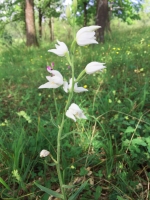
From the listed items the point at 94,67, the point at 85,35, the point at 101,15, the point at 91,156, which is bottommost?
the point at 91,156

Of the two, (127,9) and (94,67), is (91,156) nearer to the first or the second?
(94,67)

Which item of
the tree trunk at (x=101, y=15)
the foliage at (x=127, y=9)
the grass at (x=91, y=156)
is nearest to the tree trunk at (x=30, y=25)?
the tree trunk at (x=101, y=15)

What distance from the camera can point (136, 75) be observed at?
2.80 m

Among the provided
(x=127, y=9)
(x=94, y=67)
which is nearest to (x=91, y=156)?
(x=94, y=67)

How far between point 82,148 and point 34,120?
76cm

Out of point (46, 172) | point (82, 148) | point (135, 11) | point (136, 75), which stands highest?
point (135, 11)

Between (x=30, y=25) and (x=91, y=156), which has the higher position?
(x=30, y=25)

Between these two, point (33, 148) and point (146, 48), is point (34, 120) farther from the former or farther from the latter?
point (146, 48)

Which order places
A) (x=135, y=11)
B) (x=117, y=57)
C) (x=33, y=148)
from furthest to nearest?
(x=135, y=11) → (x=117, y=57) → (x=33, y=148)

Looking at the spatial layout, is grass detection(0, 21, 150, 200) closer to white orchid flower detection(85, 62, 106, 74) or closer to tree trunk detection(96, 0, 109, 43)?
white orchid flower detection(85, 62, 106, 74)

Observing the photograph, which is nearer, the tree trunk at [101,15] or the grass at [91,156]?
the grass at [91,156]

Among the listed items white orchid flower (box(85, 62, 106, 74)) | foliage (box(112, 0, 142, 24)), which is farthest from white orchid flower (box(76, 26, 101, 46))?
foliage (box(112, 0, 142, 24))

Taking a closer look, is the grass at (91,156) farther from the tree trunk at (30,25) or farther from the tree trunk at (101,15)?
the tree trunk at (30,25)

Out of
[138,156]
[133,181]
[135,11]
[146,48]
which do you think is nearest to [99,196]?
→ [133,181]
